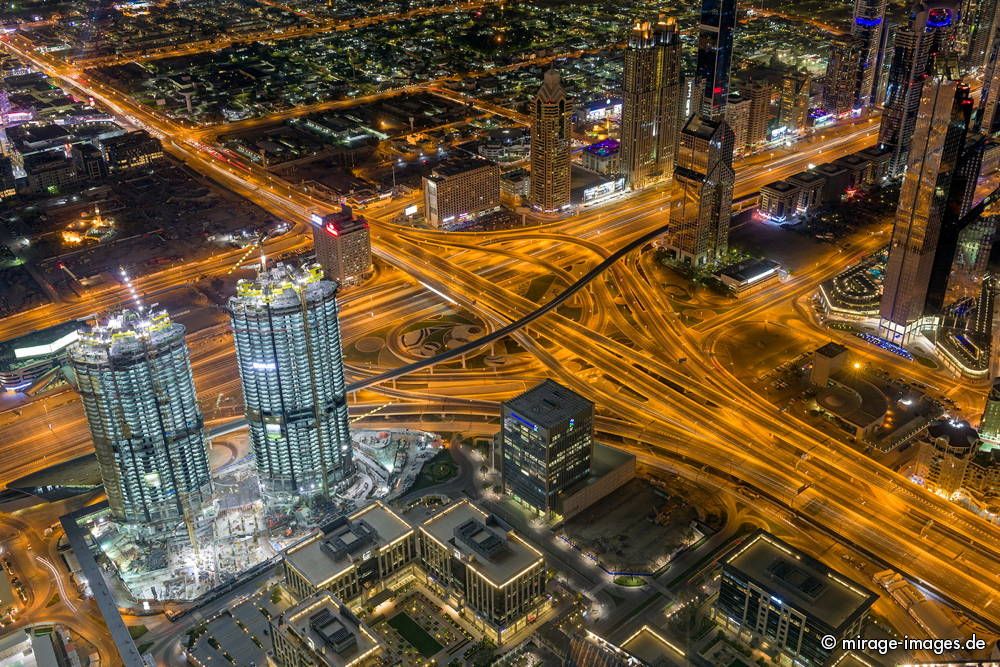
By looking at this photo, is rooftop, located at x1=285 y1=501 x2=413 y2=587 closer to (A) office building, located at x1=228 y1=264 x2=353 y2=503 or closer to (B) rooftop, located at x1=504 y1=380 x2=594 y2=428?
(A) office building, located at x1=228 y1=264 x2=353 y2=503

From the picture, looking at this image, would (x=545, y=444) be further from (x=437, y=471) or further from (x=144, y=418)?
(x=144, y=418)

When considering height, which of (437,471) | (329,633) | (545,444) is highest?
(545,444)

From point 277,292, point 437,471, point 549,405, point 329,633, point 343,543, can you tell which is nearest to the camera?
point 329,633

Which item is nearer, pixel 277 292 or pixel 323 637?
pixel 323 637

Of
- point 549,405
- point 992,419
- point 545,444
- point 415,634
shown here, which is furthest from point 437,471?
point 992,419

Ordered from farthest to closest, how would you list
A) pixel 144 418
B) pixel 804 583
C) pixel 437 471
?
pixel 437 471
pixel 144 418
pixel 804 583

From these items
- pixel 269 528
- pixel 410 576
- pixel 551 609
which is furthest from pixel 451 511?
pixel 269 528
